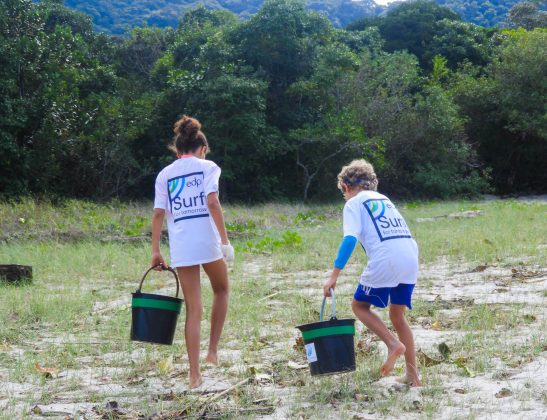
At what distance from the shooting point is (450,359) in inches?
211

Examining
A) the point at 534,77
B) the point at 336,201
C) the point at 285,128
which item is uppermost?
the point at 534,77

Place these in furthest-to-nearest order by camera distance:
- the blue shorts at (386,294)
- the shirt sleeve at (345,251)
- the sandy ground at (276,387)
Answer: the blue shorts at (386,294)
the shirt sleeve at (345,251)
the sandy ground at (276,387)

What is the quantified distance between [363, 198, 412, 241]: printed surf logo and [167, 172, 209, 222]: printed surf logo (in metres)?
1.17

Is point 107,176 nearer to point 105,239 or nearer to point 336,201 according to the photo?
point 336,201

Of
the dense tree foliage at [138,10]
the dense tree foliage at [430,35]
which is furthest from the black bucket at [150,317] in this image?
the dense tree foliage at [138,10]

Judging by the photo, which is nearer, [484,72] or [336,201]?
[336,201]

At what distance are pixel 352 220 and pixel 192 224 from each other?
3.73 feet

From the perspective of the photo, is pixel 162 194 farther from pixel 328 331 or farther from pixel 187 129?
pixel 328 331

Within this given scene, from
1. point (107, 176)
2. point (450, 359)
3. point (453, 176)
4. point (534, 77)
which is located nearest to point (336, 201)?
point (453, 176)

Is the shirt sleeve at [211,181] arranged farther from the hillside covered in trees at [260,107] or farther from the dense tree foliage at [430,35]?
the dense tree foliage at [430,35]

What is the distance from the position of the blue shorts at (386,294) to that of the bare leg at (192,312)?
1.18 m

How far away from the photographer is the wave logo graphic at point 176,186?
17.0 feet

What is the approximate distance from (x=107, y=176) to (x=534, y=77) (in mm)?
19635

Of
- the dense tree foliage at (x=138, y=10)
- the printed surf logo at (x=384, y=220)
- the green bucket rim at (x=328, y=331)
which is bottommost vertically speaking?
the green bucket rim at (x=328, y=331)
